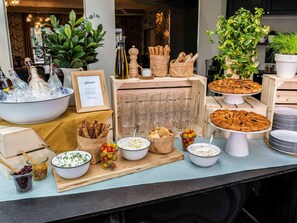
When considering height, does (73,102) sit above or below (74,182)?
above

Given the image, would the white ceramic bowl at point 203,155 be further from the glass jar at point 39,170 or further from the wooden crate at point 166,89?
the glass jar at point 39,170

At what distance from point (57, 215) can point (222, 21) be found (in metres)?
1.39

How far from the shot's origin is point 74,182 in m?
1.14

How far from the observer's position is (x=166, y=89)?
179 centimetres

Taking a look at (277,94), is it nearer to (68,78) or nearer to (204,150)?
(204,150)

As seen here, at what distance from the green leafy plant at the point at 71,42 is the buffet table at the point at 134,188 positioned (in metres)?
0.64

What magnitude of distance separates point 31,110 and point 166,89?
889 mm

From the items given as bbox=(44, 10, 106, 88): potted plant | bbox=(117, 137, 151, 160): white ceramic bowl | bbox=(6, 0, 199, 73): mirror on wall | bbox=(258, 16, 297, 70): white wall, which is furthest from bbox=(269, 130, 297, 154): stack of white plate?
bbox=(258, 16, 297, 70): white wall

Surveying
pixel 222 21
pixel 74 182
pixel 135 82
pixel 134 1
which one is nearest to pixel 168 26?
pixel 134 1

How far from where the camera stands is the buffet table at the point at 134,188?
1.00 metres

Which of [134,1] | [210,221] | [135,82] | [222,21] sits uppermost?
[134,1]

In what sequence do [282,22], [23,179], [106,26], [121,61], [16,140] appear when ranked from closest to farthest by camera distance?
[23,179] → [16,140] → [121,61] → [106,26] → [282,22]

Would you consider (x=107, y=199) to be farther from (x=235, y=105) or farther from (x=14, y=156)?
(x=235, y=105)

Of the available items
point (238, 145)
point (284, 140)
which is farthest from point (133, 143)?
point (284, 140)
